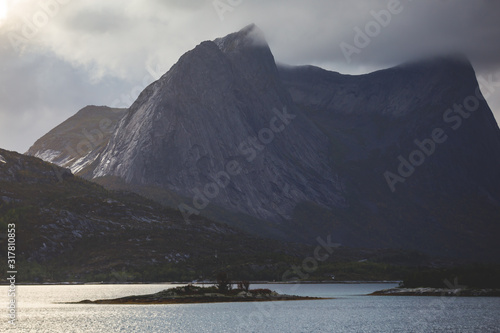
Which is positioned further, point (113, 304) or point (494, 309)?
point (113, 304)

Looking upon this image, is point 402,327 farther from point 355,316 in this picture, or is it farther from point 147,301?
point 147,301

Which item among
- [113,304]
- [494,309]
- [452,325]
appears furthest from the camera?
[113,304]

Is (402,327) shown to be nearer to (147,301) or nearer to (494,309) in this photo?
(494,309)

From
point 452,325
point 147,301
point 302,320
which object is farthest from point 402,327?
point 147,301

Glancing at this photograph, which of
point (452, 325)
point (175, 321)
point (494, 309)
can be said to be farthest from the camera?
point (494, 309)

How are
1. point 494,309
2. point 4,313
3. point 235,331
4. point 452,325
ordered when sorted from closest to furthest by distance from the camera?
1. point 235,331
2. point 452,325
3. point 4,313
4. point 494,309

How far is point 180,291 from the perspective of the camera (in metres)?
200

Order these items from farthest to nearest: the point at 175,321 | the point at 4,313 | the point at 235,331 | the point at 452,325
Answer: the point at 4,313 → the point at 175,321 → the point at 452,325 → the point at 235,331

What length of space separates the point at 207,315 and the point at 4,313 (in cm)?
4661

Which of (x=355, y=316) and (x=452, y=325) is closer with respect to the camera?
(x=452, y=325)

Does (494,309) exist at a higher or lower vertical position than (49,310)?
lower

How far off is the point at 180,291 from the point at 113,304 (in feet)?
67.5

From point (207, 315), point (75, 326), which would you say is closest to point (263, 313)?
point (207, 315)

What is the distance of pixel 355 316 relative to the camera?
528ft
